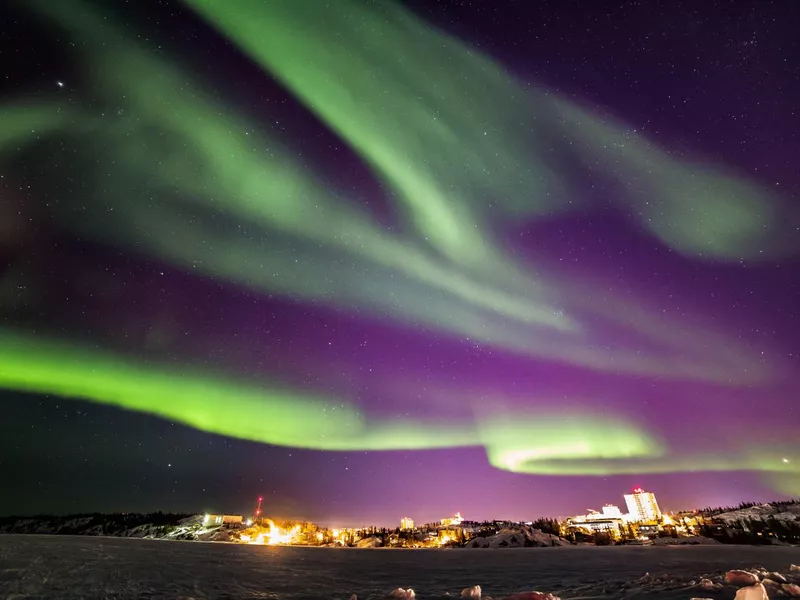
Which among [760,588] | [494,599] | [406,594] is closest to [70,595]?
[406,594]

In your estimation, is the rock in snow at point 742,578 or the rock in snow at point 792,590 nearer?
the rock in snow at point 792,590

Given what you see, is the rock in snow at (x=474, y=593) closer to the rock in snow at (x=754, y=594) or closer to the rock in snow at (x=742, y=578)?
the rock in snow at (x=754, y=594)

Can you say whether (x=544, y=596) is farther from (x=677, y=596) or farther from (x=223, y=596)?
(x=223, y=596)

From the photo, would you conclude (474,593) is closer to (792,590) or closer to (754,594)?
(754,594)

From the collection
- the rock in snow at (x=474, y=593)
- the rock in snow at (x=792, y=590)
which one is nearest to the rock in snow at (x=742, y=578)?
the rock in snow at (x=792, y=590)

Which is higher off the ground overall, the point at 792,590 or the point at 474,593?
the point at 792,590

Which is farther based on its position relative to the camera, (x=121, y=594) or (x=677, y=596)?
(x=121, y=594)

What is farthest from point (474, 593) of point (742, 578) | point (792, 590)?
point (742, 578)

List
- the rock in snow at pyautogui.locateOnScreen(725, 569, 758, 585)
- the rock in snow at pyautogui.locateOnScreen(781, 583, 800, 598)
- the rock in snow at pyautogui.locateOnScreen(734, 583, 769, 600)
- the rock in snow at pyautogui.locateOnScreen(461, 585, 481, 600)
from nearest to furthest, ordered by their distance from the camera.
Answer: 1. the rock in snow at pyautogui.locateOnScreen(734, 583, 769, 600)
2. the rock in snow at pyautogui.locateOnScreen(781, 583, 800, 598)
3. the rock in snow at pyautogui.locateOnScreen(461, 585, 481, 600)
4. the rock in snow at pyautogui.locateOnScreen(725, 569, 758, 585)

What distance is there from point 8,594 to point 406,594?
37.1 metres

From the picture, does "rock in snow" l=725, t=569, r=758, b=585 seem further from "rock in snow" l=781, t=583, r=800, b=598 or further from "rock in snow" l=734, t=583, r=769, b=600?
"rock in snow" l=734, t=583, r=769, b=600

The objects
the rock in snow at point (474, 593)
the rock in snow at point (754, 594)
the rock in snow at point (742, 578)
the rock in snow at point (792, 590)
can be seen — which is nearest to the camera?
the rock in snow at point (754, 594)

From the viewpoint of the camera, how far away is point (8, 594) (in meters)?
37.3

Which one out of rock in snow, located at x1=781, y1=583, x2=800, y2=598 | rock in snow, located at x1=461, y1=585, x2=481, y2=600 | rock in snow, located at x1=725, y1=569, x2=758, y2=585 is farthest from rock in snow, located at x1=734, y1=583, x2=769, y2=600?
rock in snow, located at x1=461, y1=585, x2=481, y2=600
